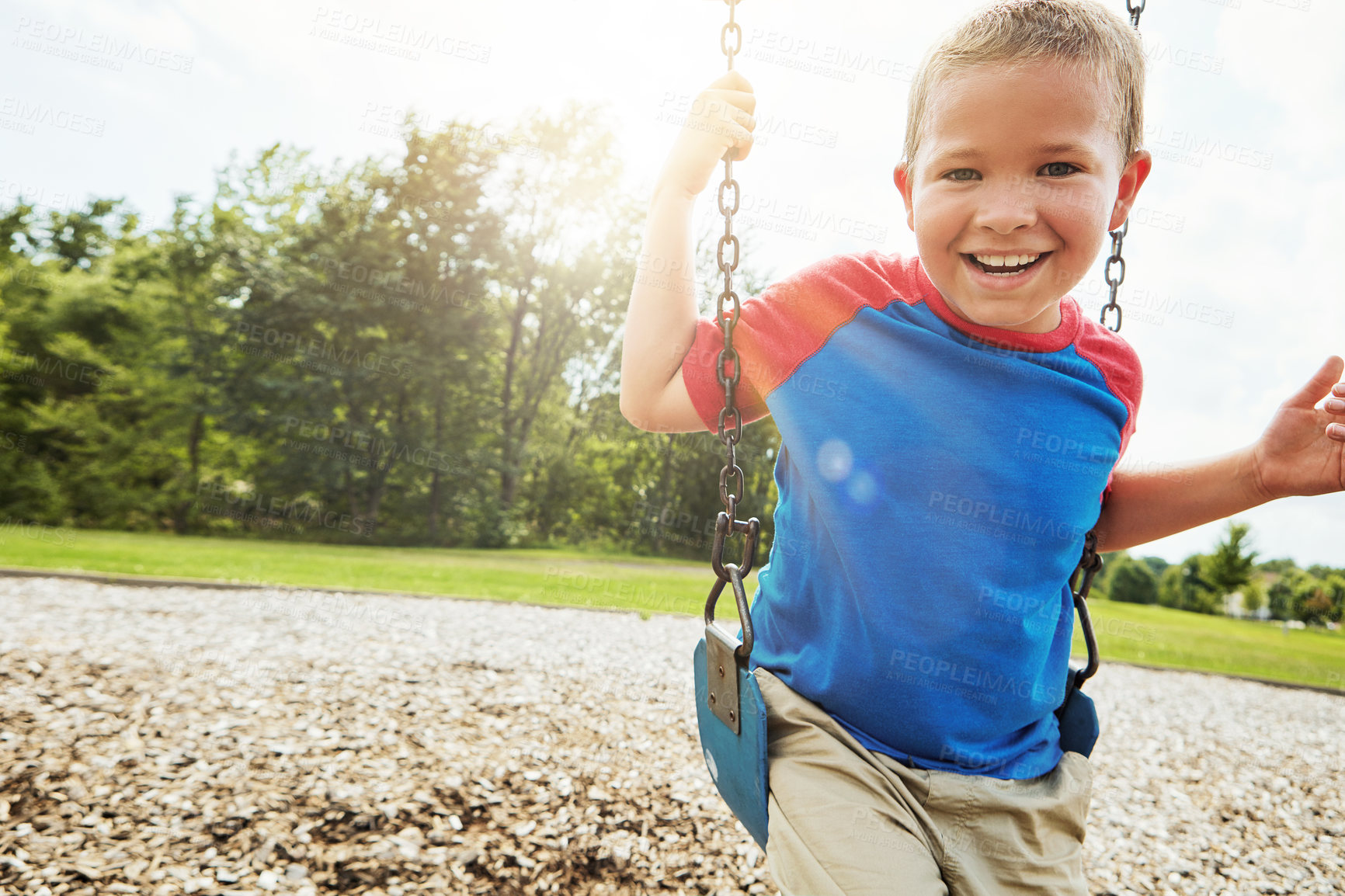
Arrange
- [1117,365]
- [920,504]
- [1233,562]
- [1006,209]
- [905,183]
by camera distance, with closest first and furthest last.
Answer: [1006,209] < [920,504] < [905,183] < [1117,365] < [1233,562]

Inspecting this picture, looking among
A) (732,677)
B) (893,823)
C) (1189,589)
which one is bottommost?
(1189,589)

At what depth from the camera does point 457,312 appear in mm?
20609

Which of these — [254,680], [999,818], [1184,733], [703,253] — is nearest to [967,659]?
[999,818]

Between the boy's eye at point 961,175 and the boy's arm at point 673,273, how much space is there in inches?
20.6

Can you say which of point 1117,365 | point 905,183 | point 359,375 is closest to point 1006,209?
point 905,183

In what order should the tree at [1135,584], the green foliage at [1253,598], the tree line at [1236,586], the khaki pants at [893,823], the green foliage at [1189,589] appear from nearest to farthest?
1. the khaki pants at [893,823]
2. the tree line at [1236,586]
3. the green foliage at [1253,598]
4. the green foliage at [1189,589]
5. the tree at [1135,584]

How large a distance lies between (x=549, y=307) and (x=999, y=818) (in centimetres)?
2319

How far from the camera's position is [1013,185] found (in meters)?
1.32

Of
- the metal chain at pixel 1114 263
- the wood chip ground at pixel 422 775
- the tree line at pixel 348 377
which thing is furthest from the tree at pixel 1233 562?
the metal chain at pixel 1114 263

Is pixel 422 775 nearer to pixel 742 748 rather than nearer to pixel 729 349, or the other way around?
pixel 742 748

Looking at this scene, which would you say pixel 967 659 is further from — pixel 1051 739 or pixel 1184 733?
pixel 1184 733

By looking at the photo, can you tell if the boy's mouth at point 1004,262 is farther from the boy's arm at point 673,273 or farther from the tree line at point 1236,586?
the tree line at point 1236,586

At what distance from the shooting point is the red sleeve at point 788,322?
61.9 inches

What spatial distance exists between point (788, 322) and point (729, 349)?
15cm
